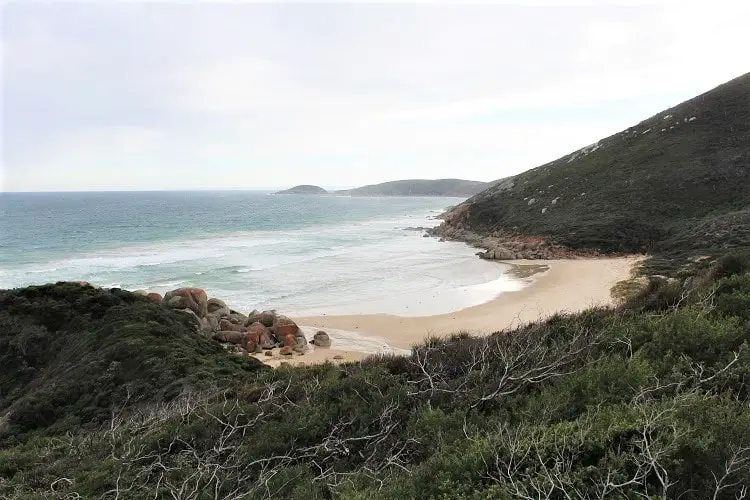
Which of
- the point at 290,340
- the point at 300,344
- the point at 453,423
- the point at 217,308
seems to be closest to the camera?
the point at 453,423

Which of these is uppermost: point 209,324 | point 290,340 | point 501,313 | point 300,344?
point 209,324

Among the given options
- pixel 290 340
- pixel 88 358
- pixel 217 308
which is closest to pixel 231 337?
pixel 290 340

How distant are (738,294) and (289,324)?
14.0 m

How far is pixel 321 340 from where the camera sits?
16781 millimetres

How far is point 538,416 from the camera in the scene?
511 centimetres

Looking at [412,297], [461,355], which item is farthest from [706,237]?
[461,355]

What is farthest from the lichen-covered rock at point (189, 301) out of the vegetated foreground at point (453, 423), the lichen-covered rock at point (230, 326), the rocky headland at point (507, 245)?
the rocky headland at point (507, 245)

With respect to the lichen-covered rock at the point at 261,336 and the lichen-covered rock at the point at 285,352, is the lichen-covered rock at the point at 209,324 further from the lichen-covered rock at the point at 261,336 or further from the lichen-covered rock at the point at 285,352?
the lichen-covered rock at the point at 285,352

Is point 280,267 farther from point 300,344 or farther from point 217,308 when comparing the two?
point 300,344

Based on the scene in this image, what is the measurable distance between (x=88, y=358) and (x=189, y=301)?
5.76m

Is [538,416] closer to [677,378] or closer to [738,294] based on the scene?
[677,378]

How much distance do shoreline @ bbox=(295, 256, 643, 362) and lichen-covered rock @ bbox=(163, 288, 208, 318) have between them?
14.1 ft

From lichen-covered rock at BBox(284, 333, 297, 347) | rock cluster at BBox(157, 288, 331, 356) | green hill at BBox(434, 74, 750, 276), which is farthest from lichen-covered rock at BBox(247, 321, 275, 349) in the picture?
green hill at BBox(434, 74, 750, 276)

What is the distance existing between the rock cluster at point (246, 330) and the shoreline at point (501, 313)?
3.89ft
